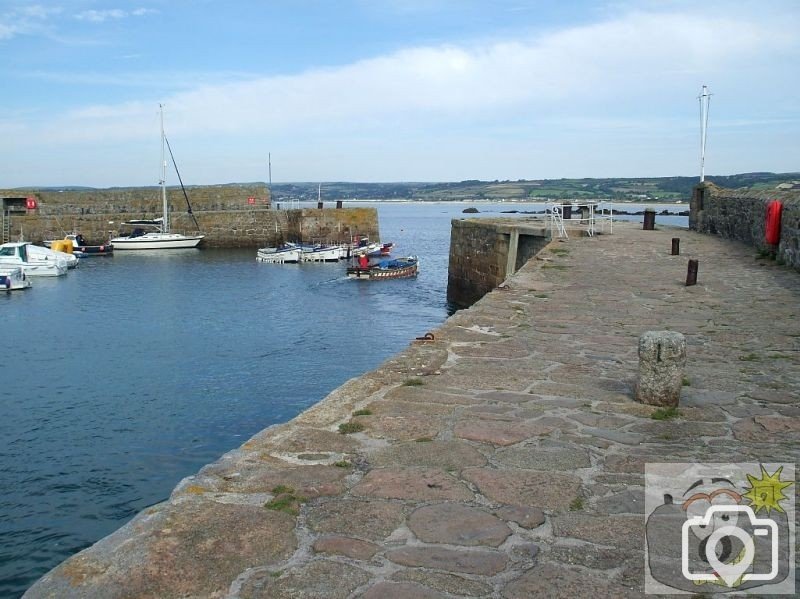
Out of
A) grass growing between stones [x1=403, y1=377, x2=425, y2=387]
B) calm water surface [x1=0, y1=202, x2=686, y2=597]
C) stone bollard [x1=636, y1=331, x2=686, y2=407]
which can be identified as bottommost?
calm water surface [x1=0, y1=202, x2=686, y2=597]

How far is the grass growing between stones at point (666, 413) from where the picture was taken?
15.7ft

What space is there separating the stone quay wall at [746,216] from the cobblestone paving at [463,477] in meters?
5.48

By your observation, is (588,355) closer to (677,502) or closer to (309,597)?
(677,502)

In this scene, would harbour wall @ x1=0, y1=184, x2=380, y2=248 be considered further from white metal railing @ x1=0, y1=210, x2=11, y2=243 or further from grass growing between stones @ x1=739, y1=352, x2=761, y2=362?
grass growing between stones @ x1=739, y1=352, x2=761, y2=362

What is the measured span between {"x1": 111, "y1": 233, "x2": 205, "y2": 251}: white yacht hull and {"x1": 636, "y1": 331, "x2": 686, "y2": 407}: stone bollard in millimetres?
45403

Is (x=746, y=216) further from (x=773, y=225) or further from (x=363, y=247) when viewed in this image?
(x=363, y=247)

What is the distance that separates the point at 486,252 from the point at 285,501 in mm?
18461

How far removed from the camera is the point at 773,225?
1338cm

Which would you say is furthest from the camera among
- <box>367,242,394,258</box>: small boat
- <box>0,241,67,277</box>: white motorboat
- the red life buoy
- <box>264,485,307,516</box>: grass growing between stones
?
<box>367,242,394,258</box>: small boat

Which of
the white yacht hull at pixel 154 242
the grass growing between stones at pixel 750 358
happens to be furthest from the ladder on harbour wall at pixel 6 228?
the grass growing between stones at pixel 750 358

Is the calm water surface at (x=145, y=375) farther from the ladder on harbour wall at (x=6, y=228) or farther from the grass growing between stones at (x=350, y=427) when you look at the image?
the ladder on harbour wall at (x=6, y=228)

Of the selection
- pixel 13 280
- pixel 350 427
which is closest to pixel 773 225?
pixel 350 427

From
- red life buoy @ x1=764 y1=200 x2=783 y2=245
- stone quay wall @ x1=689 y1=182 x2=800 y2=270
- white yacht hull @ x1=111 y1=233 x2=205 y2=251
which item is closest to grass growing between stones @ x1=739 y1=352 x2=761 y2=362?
stone quay wall @ x1=689 y1=182 x2=800 y2=270

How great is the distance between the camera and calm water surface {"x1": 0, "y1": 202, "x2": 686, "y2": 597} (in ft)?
29.8
